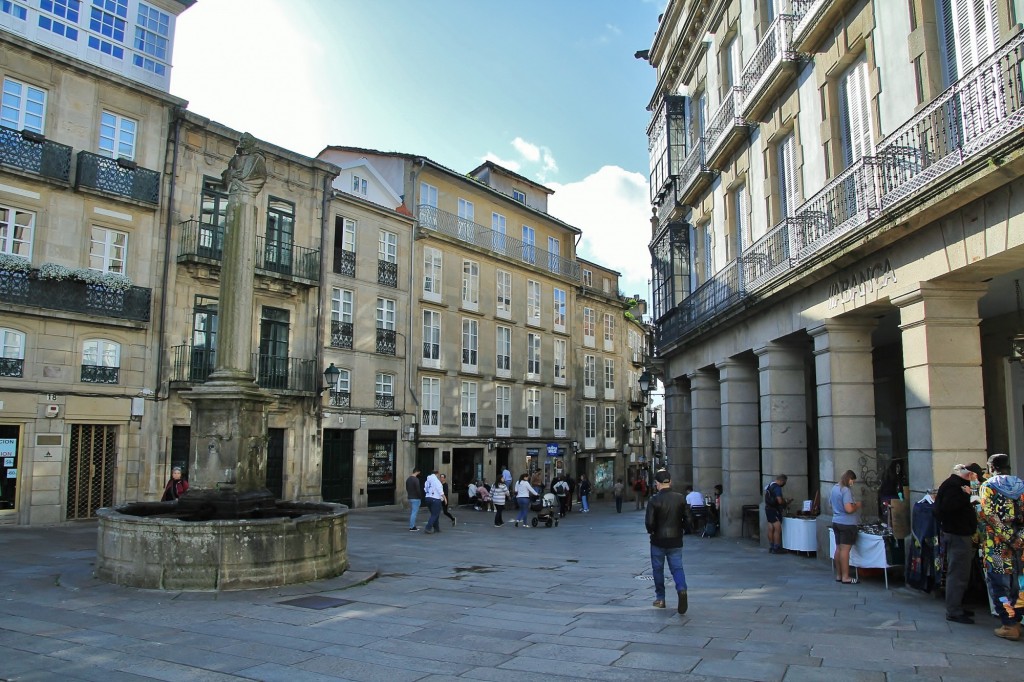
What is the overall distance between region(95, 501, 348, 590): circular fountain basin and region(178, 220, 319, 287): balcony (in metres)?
15.3

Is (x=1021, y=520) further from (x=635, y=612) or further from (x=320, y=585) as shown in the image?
(x=320, y=585)

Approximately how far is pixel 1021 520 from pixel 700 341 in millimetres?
13251

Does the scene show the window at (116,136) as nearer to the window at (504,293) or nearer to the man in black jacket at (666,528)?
the window at (504,293)

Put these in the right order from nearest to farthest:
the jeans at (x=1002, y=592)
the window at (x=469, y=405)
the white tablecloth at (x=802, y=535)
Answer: the jeans at (x=1002, y=592), the white tablecloth at (x=802, y=535), the window at (x=469, y=405)

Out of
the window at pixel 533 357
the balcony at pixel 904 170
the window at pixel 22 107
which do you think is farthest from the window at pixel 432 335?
the balcony at pixel 904 170

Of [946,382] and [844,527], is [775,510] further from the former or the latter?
[946,382]

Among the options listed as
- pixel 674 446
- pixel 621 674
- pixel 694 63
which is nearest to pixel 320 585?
pixel 621 674

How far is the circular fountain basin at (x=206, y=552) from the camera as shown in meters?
9.48

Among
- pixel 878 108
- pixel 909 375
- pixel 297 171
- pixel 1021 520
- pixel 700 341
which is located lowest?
pixel 1021 520

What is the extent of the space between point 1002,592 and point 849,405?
575cm

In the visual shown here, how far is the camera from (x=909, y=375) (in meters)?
10.7

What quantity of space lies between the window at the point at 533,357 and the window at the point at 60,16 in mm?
24153

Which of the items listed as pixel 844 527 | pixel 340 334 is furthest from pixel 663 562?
pixel 340 334

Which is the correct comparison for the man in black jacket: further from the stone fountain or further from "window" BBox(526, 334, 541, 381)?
"window" BBox(526, 334, 541, 381)
